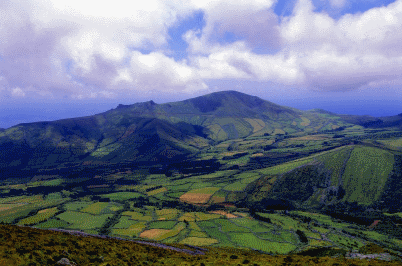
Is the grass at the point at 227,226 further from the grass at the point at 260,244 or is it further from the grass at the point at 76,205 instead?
the grass at the point at 76,205

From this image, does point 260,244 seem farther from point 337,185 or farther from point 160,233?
point 337,185

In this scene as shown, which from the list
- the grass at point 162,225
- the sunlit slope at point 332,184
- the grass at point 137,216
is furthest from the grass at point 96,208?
the sunlit slope at point 332,184

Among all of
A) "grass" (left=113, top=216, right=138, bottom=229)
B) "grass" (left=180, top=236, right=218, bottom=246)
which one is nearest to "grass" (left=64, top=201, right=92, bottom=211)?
"grass" (left=113, top=216, right=138, bottom=229)

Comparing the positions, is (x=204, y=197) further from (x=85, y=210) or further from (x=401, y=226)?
(x=401, y=226)

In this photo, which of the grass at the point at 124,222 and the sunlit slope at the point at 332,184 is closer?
the grass at the point at 124,222

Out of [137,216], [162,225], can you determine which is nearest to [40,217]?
[137,216]

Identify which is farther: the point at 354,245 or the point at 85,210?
the point at 85,210

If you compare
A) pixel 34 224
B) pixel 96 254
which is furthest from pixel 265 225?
pixel 34 224
